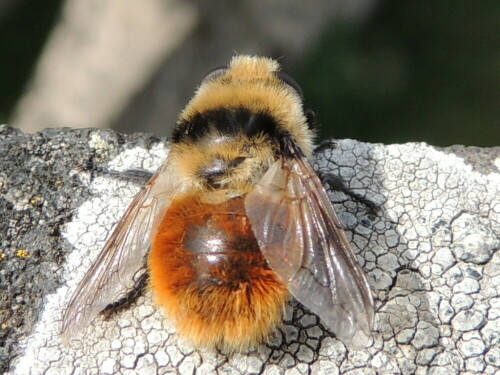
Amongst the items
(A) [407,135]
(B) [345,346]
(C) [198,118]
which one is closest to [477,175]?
(B) [345,346]

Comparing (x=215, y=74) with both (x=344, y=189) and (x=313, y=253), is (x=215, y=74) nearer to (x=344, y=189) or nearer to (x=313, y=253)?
(x=344, y=189)

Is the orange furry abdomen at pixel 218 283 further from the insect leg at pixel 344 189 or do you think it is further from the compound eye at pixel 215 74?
the compound eye at pixel 215 74

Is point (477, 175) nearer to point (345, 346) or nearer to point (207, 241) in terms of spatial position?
point (345, 346)

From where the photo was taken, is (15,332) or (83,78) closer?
(15,332)

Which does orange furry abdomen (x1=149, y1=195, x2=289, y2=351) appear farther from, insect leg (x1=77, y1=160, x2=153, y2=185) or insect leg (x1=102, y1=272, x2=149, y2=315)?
insect leg (x1=77, y1=160, x2=153, y2=185)

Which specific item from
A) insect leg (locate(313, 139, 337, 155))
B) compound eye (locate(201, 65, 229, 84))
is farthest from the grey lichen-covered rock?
compound eye (locate(201, 65, 229, 84))

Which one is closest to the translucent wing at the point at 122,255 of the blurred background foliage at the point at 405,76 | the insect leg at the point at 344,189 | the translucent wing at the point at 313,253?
the translucent wing at the point at 313,253
